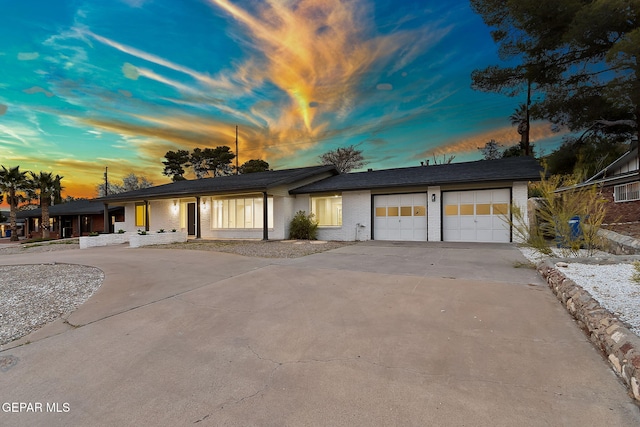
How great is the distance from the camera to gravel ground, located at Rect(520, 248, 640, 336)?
325cm

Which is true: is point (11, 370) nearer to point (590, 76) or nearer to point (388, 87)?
point (590, 76)

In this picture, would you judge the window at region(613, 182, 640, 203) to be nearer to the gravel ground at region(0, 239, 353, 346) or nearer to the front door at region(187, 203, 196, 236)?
the gravel ground at region(0, 239, 353, 346)

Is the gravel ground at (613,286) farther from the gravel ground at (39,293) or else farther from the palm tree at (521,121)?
the palm tree at (521,121)

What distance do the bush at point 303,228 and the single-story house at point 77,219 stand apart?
18190 mm

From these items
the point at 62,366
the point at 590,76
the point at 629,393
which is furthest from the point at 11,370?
the point at 590,76

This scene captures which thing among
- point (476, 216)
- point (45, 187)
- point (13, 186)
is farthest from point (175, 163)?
point (476, 216)

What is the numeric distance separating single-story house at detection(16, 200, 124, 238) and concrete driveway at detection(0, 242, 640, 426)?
80.3ft

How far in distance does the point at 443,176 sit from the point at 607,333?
10.7 metres

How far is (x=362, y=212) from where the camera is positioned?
Answer: 554 inches

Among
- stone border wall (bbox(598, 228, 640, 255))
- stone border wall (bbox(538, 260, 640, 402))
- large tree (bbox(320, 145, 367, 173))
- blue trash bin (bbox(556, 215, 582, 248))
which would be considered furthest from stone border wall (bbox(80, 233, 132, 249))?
large tree (bbox(320, 145, 367, 173))

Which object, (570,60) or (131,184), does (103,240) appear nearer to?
(570,60)

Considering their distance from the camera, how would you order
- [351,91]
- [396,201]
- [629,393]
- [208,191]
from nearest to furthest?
[629,393] → [396,201] → [208,191] → [351,91]

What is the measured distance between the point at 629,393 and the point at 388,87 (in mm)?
18239

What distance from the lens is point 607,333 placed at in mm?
2721
